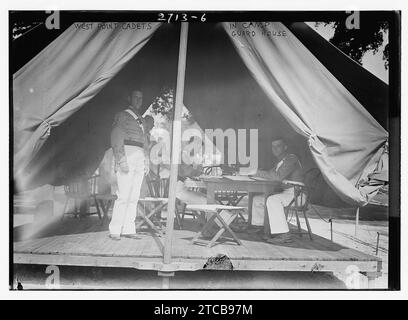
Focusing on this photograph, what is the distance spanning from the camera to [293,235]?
14.2 ft

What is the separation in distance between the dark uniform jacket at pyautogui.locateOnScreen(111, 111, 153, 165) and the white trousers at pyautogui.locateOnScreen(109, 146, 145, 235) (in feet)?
0.22

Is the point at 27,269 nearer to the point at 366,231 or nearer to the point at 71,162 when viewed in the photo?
the point at 71,162

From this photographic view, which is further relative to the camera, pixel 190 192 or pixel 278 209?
pixel 190 192

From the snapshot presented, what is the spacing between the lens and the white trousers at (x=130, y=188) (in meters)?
4.26

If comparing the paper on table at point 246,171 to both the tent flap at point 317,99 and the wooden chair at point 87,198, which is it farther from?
the wooden chair at point 87,198

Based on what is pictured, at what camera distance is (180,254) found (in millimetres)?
3883

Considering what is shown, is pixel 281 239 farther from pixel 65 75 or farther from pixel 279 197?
pixel 65 75

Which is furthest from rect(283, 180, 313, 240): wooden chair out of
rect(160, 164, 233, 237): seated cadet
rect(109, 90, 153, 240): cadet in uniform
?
rect(109, 90, 153, 240): cadet in uniform

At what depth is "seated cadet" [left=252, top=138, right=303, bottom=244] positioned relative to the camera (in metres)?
4.23

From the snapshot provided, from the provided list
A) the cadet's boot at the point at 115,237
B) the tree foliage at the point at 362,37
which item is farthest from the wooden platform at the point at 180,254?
the tree foliage at the point at 362,37

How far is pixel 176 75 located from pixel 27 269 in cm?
259

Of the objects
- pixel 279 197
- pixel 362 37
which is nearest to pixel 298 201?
pixel 279 197

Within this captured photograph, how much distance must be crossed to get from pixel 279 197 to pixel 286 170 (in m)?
0.32

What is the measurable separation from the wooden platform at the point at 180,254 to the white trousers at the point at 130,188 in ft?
0.85
